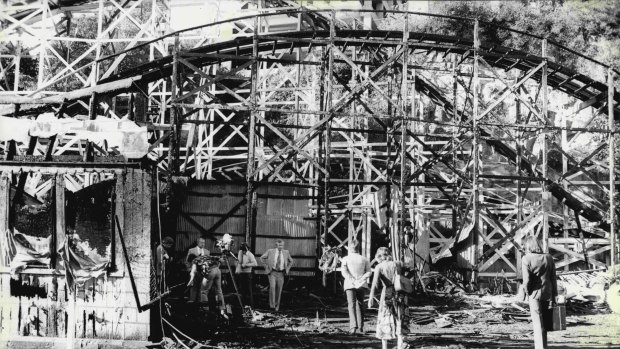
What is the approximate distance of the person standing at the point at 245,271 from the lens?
16.0m

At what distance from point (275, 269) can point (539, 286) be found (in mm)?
7264

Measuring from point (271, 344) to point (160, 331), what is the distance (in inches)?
78.9

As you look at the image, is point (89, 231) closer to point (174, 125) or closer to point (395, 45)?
point (174, 125)

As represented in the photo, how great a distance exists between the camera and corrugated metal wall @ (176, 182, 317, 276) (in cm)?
1811

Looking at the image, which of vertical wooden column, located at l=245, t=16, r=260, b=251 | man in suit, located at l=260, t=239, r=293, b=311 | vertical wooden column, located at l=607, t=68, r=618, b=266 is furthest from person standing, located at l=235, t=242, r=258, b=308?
vertical wooden column, located at l=607, t=68, r=618, b=266

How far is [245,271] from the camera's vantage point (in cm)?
1619

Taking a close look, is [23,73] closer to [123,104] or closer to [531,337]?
[123,104]

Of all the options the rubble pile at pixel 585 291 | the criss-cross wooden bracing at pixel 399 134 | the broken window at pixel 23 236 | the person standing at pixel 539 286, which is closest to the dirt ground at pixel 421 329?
the rubble pile at pixel 585 291

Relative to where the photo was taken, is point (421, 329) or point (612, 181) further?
point (612, 181)

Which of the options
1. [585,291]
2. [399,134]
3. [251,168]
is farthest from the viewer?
[399,134]

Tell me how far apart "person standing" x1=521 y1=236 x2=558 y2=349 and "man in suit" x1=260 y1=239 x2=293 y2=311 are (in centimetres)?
701

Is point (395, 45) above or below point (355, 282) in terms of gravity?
above

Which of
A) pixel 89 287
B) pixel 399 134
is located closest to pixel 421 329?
pixel 399 134

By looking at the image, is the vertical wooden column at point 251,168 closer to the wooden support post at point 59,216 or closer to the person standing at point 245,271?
the person standing at point 245,271
